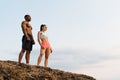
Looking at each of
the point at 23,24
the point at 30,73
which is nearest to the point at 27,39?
the point at 23,24

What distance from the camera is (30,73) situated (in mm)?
13320

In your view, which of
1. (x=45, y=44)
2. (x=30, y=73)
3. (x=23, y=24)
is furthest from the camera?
(x=45, y=44)

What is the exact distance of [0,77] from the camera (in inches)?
482

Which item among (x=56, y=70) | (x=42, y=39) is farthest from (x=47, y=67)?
(x=42, y=39)

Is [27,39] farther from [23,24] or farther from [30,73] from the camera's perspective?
[30,73]

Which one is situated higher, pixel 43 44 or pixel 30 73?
pixel 43 44

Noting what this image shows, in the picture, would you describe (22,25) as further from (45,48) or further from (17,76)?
(17,76)

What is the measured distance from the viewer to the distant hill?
1266cm

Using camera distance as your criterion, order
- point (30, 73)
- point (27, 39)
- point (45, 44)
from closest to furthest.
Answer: point (30, 73), point (27, 39), point (45, 44)

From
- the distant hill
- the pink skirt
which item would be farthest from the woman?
the distant hill

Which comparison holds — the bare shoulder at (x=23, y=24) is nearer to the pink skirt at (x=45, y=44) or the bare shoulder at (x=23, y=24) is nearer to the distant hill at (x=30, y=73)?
the pink skirt at (x=45, y=44)

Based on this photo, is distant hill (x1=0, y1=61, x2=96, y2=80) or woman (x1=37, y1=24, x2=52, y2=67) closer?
distant hill (x1=0, y1=61, x2=96, y2=80)

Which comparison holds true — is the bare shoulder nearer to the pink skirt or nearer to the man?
the man

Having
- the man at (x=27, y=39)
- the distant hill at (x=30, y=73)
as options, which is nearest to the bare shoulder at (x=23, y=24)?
the man at (x=27, y=39)
